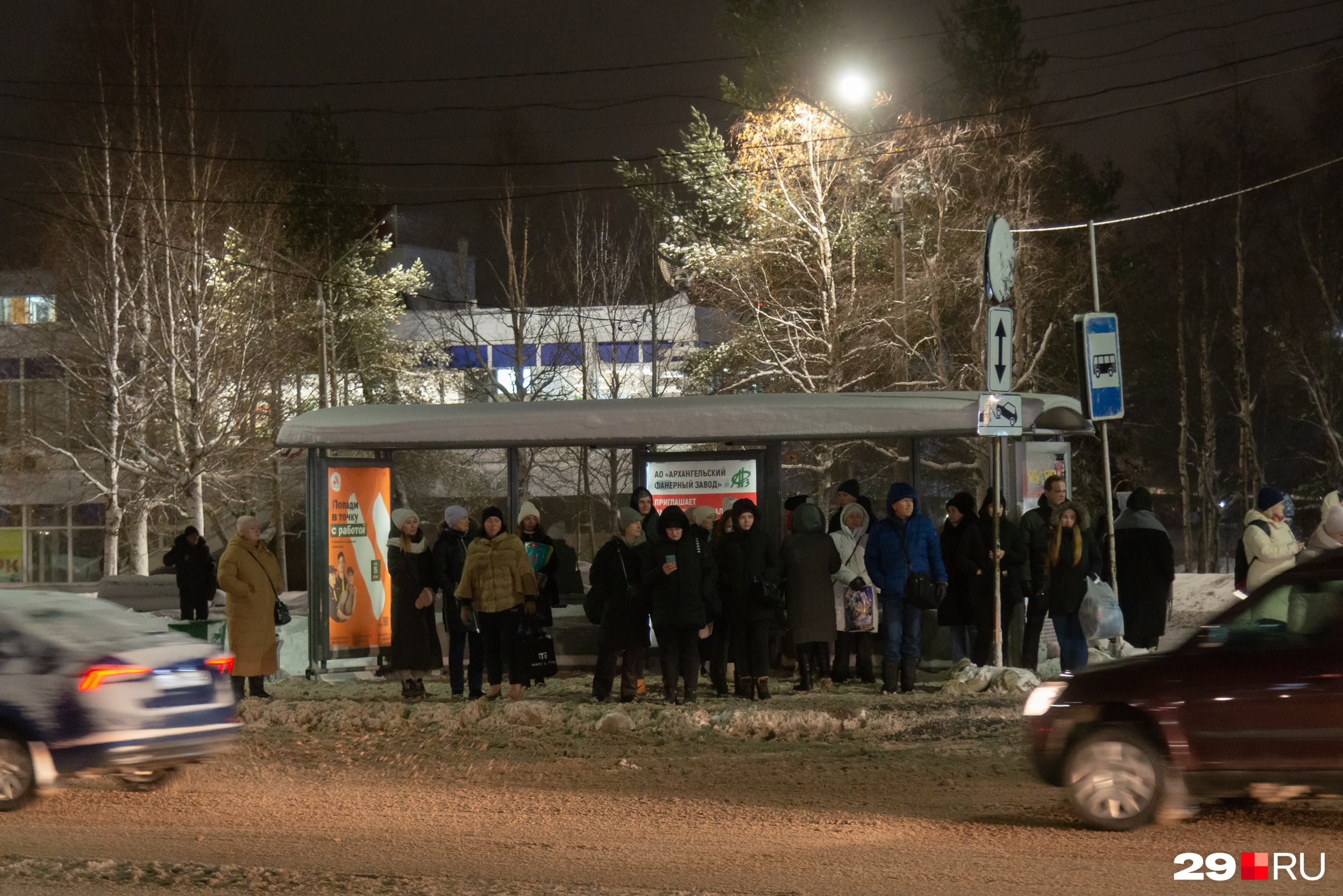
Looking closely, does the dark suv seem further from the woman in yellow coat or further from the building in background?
the building in background

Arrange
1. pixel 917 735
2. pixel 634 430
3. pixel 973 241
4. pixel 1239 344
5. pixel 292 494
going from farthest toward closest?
pixel 292 494, pixel 1239 344, pixel 973 241, pixel 634 430, pixel 917 735

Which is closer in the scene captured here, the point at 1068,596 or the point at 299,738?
the point at 299,738

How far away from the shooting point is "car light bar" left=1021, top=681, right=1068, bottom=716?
7.42 meters

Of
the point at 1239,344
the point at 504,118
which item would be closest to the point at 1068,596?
the point at 1239,344

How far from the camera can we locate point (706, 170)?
34094 millimetres

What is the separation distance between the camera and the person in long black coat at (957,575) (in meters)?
13.7

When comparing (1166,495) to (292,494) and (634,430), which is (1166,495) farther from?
(634,430)

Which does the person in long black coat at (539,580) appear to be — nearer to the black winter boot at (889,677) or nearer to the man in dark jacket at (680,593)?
the man in dark jacket at (680,593)

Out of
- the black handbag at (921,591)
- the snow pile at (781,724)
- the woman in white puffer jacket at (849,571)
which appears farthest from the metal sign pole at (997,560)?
the snow pile at (781,724)

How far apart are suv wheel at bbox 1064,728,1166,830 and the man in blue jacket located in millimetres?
5654

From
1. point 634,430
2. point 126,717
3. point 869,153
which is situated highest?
point 869,153

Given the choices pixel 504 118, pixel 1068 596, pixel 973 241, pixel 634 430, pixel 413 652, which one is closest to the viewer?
pixel 1068 596

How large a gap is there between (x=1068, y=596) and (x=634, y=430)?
4684mm

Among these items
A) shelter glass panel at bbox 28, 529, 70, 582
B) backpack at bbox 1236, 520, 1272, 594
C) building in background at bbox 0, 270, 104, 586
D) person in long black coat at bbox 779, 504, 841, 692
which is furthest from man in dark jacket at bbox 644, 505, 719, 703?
shelter glass panel at bbox 28, 529, 70, 582
